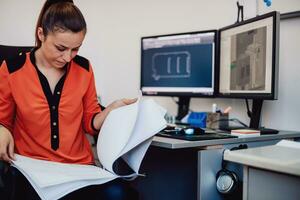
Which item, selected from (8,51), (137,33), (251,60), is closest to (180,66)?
(251,60)

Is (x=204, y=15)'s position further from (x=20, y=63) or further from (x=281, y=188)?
(x=281, y=188)

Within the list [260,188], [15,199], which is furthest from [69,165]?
[260,188]

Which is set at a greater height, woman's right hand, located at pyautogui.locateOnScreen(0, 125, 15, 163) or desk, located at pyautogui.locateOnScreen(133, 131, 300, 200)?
woman's right hand, located at pyautogui.locateOnScreen(0, 125, 15, 163)

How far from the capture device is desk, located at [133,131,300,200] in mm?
1250

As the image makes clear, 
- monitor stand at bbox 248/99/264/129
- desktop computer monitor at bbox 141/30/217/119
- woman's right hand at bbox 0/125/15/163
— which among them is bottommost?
woman's right hand at bbox 0/125/15/163

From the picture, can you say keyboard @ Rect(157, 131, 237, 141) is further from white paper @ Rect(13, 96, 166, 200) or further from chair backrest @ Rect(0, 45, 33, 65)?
chair backrest @ Rect(0, 45, 33, 65)

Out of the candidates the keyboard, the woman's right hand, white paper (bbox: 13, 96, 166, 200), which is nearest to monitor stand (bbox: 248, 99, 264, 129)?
the keyboard

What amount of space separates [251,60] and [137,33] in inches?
40.5

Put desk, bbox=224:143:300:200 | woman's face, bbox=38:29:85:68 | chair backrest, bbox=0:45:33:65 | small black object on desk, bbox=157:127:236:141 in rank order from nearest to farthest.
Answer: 1. desk, bbox=224:143:300:200
2. woman's face, bbox=38:29:85:68
3. small black object on desk, bbox=157:127:236:141
4. chair backrest, bbox=0:45:33:65

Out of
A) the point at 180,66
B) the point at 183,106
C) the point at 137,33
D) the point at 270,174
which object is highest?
the point at 137,33

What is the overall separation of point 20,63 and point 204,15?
3.75ft

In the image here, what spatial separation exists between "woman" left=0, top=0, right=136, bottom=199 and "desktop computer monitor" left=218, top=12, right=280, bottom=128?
578 mm

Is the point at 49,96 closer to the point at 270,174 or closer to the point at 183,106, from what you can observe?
the point at 270,174

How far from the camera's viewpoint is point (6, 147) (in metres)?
1.10
